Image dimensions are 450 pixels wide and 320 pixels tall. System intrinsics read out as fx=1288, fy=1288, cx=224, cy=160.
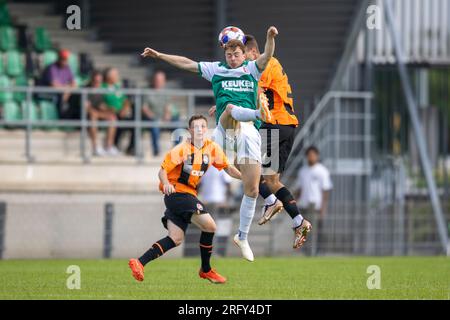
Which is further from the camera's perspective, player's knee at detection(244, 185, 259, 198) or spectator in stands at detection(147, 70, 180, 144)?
spectator in stands at detection(147, 70, 180, 144)

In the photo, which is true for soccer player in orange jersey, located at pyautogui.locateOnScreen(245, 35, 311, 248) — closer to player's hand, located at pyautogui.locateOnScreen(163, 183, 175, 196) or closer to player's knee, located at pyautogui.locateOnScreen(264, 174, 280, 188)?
player's knee, located at pyautogui.locateOnScreen(264, 174, 280, 188)

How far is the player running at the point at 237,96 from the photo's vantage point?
14.1 metres

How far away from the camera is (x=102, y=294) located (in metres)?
13.0

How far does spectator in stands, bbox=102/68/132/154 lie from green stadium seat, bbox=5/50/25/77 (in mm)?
1732

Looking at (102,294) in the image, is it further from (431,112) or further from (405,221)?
(431,112)

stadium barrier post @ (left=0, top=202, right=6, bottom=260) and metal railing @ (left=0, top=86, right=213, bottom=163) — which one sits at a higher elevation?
metal railing @ (left=0, top=86, right=213, bottom=163)

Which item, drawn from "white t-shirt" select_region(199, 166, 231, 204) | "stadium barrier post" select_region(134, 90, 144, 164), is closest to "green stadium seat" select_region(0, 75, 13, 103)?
"stadium barrier post" select_region(134, 90, 144, 164)

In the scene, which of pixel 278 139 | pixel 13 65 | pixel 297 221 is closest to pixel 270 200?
pixel 297 221

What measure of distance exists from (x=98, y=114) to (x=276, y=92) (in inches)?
331

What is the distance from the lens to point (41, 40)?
81.9 ft

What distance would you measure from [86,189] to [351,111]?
233 inches

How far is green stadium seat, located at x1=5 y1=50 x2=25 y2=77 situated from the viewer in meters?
23.9

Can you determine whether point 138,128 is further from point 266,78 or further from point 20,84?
point 266,78

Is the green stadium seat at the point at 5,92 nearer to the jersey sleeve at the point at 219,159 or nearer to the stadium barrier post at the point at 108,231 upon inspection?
the stadium barrier post at the point at 108,231
